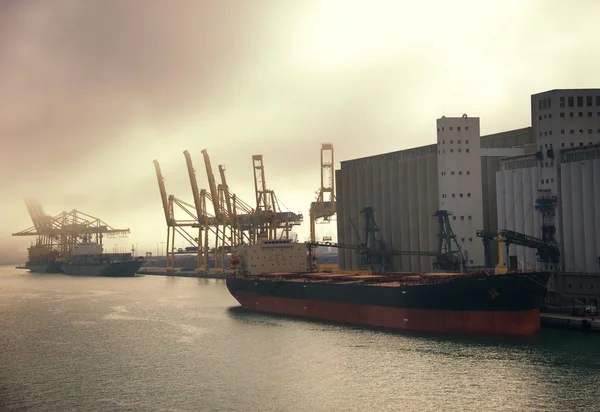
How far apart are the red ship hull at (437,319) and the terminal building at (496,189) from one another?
8798mm

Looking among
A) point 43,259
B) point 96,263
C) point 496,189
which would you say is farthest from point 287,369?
point 43,259

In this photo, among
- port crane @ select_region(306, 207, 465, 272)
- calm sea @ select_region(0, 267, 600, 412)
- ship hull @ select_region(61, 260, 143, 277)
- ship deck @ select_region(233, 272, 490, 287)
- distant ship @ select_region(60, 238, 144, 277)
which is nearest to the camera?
calm sea @ select_region(0, 267, 600, 412)

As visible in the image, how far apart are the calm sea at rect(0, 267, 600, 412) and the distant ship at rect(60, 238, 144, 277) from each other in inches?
3890

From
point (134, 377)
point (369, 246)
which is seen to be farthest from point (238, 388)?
point (369, 246)

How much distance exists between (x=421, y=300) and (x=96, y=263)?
129 metres

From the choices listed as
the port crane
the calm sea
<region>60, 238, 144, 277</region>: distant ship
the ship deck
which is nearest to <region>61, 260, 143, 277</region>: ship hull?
<region>60, 238, 144, 277</region>: distant ship

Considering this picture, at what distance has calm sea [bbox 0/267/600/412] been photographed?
1125 inches

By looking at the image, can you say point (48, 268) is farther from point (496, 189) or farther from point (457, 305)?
point (457, 305)

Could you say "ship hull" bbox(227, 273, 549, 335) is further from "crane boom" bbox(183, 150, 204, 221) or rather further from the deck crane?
"crane boom" bbox(183, 150, 204, 221)

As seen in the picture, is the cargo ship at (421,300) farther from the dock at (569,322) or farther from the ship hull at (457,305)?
the dock at (569,322)

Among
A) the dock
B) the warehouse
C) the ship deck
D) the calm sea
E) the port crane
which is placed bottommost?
the calm sea

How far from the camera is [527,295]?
40.8 metres

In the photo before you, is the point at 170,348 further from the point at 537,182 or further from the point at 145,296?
the point at 145,296

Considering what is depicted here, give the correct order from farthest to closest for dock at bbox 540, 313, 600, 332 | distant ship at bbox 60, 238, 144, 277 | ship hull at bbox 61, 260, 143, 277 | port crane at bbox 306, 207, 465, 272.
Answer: distant ship at bbox 60, 238, 144, 277
ship hull at bbox 61, 260, 143, 277
port crane at bbox 306, 207, 465, 272
dock at bbox 540, 313, 600, 332
